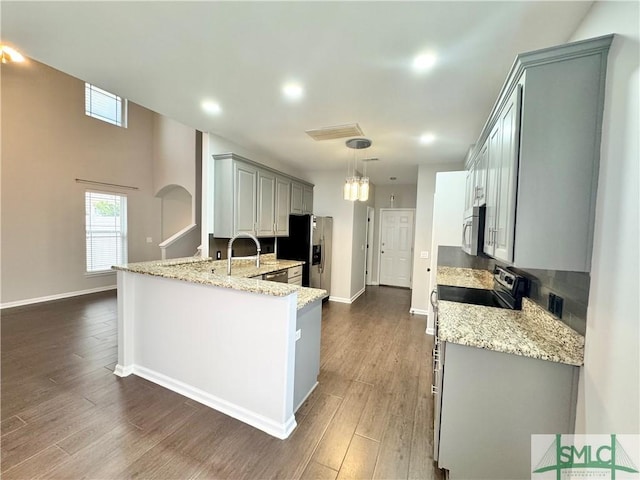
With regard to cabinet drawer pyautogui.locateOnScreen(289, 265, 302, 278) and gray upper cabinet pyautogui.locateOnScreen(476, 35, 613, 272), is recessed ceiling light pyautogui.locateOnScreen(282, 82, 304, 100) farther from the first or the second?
cabinet drawer pyautogui.locateOnScreen(289, 265, 302, 278)

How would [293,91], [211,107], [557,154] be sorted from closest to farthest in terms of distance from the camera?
[557,154]
[293,91]
[211,107]

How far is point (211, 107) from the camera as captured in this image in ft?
8.92

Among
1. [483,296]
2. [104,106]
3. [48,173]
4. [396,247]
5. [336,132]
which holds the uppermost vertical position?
[104,106]

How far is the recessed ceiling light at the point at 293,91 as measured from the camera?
2236mm

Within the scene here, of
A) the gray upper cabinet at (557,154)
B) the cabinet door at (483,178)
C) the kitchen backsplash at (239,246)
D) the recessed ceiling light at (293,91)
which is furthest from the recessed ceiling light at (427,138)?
the kitchen backsplash at (239,246)

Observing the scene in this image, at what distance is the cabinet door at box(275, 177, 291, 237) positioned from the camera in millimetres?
4438

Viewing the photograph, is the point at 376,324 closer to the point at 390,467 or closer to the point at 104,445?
the point at 390,467

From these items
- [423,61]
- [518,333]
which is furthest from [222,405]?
[423,61]

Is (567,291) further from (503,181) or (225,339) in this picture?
(225,339)

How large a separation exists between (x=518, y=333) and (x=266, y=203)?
136 inches

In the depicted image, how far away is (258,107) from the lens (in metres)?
2.67

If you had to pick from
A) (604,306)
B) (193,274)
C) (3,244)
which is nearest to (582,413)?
(604,306)

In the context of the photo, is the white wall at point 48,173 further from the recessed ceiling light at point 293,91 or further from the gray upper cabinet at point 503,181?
the gray upper cabinet at point 503,181

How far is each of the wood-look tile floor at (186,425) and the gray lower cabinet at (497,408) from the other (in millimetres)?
361
